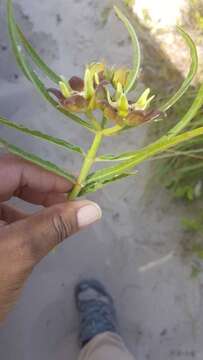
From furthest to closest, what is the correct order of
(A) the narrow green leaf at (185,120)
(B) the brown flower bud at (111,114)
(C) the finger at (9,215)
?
(C) the finger at (9,215), (A) the narrow green leaf at (185,120), (B) the brown flower bud at (111,114)

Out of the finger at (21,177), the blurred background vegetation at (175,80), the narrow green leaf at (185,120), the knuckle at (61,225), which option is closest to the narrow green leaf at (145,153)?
the narrow green leaf at (185,120)

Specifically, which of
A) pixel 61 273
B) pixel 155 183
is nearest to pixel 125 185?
pixel 155 183

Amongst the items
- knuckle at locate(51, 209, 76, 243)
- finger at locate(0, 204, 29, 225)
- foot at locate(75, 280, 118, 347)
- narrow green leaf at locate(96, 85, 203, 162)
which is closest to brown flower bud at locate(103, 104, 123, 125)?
narrow green leaf at locate(96, 85, 203, 162)

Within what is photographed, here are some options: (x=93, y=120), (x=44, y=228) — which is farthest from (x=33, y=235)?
(x=93, y=120)

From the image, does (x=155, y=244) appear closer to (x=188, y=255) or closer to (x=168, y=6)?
(x=188, y=255)

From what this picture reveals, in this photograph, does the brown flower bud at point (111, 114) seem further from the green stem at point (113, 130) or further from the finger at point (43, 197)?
the finger at point (43, 197)

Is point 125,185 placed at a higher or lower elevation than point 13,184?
lower
